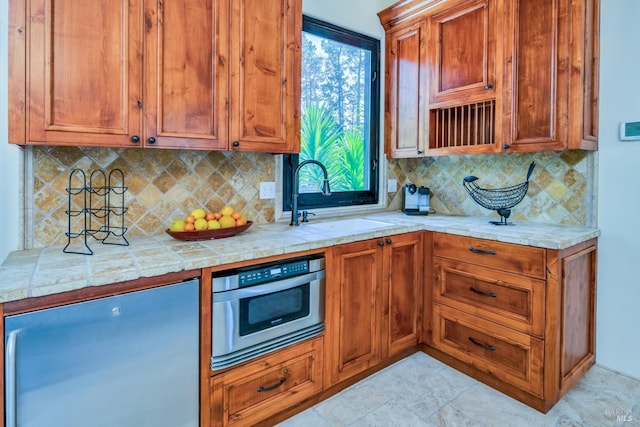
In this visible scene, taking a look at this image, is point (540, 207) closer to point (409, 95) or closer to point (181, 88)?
point (409, 95)

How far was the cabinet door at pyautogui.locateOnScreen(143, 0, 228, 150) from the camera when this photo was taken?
1.60 meters

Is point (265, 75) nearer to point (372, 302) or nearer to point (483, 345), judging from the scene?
point (372, 302)

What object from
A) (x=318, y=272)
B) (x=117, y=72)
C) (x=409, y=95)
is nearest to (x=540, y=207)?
(x=409, y=95)

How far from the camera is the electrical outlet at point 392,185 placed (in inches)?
121

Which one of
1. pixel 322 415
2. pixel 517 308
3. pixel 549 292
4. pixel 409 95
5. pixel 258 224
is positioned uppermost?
pixel 409 95

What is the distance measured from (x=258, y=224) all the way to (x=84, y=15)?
1373mm

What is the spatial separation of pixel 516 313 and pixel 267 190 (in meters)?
1.65

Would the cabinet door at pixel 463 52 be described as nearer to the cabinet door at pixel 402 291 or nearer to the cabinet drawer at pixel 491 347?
the cabinet door at pixel 402 291

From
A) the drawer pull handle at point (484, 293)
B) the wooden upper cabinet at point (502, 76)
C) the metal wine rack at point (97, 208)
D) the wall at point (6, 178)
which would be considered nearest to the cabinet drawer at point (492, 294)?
the drawer pull handle at point (484, 293)

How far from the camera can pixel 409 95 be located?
279 centimetres

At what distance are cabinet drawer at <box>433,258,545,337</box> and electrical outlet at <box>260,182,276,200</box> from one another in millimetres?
1163

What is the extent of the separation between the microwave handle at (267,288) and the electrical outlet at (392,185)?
145 centimetres

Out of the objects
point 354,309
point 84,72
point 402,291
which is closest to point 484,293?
point 402,291

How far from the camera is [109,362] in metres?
1.27
